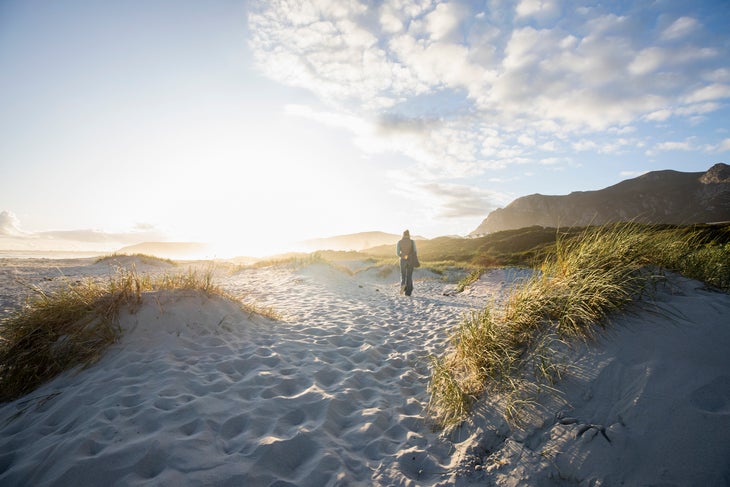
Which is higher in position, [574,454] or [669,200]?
[669,200]

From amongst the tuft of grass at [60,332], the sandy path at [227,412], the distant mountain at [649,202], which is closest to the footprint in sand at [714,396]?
the sandy path at [227,412]

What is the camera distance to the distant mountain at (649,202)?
52.4 metres

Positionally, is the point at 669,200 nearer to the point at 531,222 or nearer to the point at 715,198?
the point at 715,198

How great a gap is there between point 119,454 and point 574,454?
337 centimetres

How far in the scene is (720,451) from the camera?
5.98 ft

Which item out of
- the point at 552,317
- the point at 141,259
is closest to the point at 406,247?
the point at 552,317

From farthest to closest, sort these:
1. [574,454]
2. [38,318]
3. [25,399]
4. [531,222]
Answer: [531,222], [38,318], [25,399], [574,454]

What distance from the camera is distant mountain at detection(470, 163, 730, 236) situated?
52375 millimetres

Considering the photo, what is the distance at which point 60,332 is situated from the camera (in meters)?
4.08

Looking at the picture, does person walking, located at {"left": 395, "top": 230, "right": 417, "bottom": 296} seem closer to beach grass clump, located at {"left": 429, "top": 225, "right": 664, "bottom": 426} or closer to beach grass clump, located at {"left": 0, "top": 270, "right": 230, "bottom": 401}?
beach grass clump, located at {"left": 429, "top": 225, "right": 664, "bottom": 426}

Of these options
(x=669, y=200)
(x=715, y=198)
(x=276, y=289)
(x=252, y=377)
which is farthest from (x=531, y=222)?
(x=252, y=377)

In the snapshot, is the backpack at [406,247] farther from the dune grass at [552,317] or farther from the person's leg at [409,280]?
the dune grass at [552,317]

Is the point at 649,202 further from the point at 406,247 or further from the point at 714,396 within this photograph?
the point at 714,396

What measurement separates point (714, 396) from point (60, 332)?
7051 millimetres
